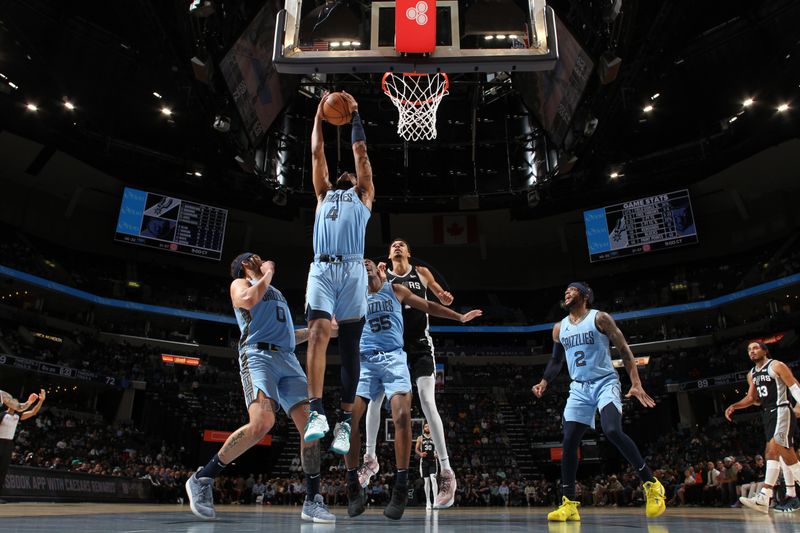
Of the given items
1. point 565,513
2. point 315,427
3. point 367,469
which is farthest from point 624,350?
point 315,427

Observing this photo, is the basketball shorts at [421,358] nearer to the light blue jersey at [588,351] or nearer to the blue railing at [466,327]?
the light blue jersey at [588,351]

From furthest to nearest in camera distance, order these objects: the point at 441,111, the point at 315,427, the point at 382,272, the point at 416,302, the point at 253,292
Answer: the point at 441,111, the point at 416,302, the point at 382,272, the point at 253,292, the point at 315,427

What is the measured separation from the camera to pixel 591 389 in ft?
20.8

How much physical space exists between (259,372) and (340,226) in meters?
1.48

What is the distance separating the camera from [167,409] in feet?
86.5

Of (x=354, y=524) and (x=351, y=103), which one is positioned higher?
(x=351, y=103)

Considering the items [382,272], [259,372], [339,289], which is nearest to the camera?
[339,289]

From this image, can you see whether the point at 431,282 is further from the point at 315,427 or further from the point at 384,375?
the point at 315,427

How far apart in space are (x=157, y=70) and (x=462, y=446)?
18550 millimetres

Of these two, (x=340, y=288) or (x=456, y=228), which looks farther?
(x=456, y=228)

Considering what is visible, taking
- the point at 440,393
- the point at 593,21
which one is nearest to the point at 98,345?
the point at 440,393

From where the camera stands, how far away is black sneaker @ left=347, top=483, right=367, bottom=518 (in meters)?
4.62

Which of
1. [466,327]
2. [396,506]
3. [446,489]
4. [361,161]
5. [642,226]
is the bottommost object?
[396,506]

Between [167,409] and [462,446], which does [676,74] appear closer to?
[462,446]
